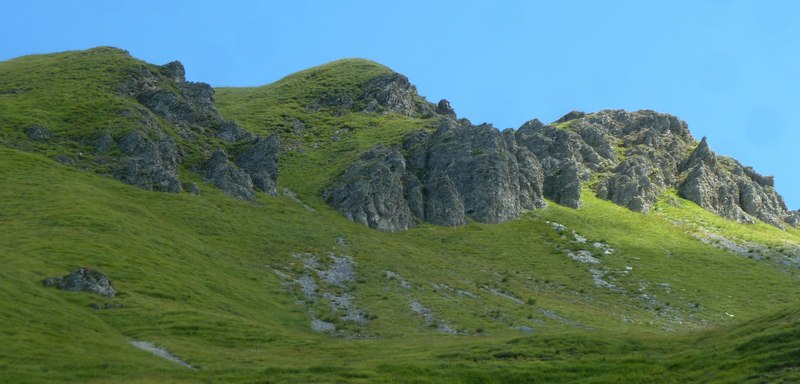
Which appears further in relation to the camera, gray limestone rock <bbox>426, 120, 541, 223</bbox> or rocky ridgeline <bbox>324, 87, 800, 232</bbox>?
gray limestone rock <bbox>426, 120, 541, 223</bbox>

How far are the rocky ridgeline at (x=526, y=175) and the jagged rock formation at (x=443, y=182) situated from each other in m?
0.18

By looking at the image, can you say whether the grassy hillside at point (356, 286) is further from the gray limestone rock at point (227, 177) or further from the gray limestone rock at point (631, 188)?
the gray limestone rock at point (631, 188)

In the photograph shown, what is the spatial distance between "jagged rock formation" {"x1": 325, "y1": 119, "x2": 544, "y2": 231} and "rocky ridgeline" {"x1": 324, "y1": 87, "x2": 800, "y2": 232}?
0.60 ft

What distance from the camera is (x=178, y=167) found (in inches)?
5084

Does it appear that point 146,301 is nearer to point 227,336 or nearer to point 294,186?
point 227,336

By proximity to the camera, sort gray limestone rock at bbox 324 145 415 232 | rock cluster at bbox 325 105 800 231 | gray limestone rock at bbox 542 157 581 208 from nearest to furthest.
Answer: gray limestone rock at bbox 324 145 415 232 → rock cluster at bbox 325 105 800 231 → gray limestone rock at bbox 542 157 581 208

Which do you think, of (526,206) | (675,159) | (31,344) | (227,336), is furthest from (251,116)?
(31,344)

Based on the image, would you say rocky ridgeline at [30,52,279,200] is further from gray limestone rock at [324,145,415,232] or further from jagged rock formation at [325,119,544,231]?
jagged rock formation at [325,119,544,231]

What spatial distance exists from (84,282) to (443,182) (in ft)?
→ 274

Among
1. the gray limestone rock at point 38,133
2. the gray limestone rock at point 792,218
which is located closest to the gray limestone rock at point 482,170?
the gray limestone rock at point 38,133

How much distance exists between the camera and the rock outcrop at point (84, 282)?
214ft

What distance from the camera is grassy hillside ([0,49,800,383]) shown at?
51469mm

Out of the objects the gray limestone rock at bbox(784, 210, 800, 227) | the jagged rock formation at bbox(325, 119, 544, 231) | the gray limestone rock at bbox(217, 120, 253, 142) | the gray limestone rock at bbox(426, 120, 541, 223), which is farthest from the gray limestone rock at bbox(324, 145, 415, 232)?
the gray limestone rock at bbox(784, 210, 800, 227)

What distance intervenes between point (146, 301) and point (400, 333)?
77.9 feet
